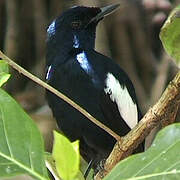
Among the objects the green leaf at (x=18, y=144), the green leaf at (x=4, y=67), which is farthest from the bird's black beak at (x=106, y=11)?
the green leaf at (x=18, y=144)

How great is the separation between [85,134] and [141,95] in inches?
54.6

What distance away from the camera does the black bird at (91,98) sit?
6.90ft

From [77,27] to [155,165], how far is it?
5.00ft

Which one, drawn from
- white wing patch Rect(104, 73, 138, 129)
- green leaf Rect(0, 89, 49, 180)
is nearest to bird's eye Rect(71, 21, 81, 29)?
white wing patch Rect(104, 73, 138, 129)

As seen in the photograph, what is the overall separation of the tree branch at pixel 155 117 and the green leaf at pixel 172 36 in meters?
0.06

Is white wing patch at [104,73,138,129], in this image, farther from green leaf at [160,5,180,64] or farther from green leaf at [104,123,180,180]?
green leaf at [104,123,180,180]

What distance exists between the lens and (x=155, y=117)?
48.7 inches

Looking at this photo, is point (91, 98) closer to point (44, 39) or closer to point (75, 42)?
point (75, 42)

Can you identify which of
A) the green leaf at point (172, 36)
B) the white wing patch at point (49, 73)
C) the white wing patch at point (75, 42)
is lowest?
the white wing patch at point (49, 73)

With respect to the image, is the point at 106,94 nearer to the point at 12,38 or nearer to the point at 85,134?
the point at 85,134

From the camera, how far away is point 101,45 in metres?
3.43

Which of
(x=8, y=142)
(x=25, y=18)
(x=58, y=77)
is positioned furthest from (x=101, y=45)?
(x=8, y=142)

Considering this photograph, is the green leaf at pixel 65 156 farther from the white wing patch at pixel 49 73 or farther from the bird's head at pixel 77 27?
the bird's head at pixel 77 27

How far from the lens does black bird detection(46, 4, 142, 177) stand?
6.90 ft
